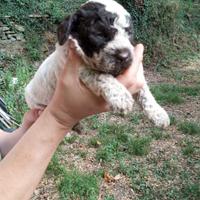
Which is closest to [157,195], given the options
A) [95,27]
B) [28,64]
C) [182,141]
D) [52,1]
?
[182,141]

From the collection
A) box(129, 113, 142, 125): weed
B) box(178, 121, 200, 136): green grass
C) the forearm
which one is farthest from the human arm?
box(129, 113, 142, 125): weed

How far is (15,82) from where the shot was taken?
21.4ft

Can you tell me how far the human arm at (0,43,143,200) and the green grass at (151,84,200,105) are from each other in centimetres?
556

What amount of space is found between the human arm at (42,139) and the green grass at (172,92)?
5.56 meters

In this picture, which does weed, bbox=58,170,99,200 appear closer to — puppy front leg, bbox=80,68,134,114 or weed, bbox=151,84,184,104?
puppy front leg, bbox=80,68,134,114

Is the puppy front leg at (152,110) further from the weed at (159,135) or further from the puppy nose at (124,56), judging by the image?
the weed at (159,135)

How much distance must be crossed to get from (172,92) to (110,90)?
584cm

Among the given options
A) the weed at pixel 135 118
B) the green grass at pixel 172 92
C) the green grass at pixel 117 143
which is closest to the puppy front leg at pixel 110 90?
the green grass at pixel 117 143

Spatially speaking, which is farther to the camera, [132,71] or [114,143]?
[114,143]

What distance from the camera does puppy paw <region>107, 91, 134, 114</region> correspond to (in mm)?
2176

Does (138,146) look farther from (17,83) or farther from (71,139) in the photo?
(17,83)

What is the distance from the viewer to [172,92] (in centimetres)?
794

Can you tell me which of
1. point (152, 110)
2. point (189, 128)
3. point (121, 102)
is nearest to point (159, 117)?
point (152, 110)

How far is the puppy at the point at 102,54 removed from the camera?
2227 millimetres
